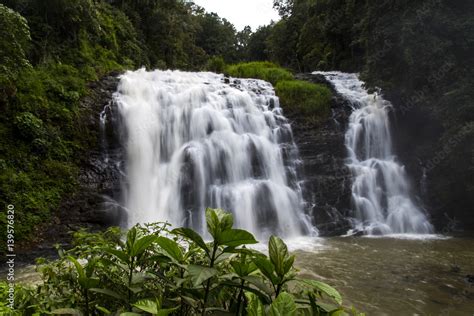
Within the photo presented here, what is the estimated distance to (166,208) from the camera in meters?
10.2

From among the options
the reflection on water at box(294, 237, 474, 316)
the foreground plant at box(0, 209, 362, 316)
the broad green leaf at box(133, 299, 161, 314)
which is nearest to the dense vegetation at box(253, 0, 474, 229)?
the reflection on water at box(294, 237, 474, 316)

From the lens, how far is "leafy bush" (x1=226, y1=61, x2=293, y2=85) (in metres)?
16.1

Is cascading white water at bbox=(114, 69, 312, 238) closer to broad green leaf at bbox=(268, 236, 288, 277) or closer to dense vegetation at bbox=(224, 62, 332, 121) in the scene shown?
dense vegetation at bbox=(224, 62, 332, 121)

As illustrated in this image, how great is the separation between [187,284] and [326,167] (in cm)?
1089

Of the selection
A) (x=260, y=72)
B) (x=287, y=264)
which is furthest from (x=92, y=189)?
(x=260, y=72)

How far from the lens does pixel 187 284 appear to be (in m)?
1.46

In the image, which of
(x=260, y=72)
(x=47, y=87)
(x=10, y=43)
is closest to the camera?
(x=10, y=43)

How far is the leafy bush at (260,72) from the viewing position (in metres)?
16.1

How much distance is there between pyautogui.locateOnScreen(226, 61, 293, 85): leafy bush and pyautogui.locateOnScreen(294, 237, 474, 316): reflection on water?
28.8ft

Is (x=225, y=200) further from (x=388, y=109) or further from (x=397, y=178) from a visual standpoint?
(x=388, y=109)

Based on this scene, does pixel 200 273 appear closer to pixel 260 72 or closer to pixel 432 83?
pixel 432 83

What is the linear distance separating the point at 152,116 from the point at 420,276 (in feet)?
29.1

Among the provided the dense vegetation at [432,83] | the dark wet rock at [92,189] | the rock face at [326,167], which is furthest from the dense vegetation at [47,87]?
the dense vegetation at [432,83]

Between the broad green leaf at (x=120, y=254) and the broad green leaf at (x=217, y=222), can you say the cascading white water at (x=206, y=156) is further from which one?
the broad green leaf at (x=217, y=222)
